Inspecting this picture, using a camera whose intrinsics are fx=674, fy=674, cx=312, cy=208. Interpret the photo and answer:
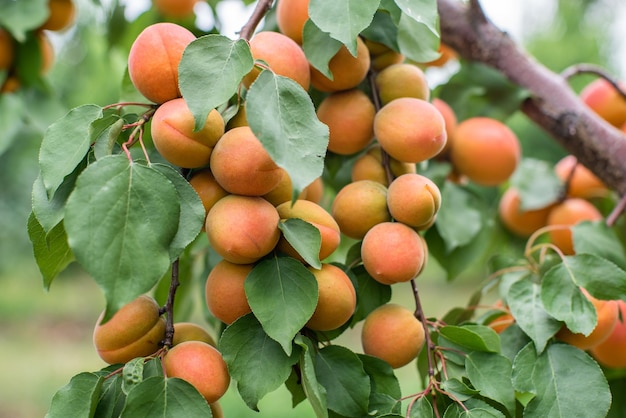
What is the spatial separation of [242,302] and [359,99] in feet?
0.64

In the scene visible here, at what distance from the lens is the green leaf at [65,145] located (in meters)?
0.41

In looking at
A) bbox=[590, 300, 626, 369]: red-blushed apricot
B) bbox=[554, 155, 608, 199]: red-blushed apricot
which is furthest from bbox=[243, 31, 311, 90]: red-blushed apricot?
bbox=[554, 155, 608, 199]: red-blushed apricot

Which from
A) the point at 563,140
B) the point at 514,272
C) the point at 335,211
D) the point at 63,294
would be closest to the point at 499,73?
the point at 563,140

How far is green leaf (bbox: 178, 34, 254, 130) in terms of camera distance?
39 centimetres

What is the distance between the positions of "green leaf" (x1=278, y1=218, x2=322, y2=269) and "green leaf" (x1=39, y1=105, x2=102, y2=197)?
0.43ft

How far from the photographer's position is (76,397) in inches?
16.4

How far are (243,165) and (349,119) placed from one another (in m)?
0.15

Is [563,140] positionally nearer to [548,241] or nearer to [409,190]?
[548,241]

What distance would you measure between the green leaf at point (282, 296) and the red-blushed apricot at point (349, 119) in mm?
141

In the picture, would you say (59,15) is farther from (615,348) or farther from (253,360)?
(615,348)

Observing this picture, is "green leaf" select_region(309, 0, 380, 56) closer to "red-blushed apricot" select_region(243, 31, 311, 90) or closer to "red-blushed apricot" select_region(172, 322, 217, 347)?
"red-blushed apricot" select_region(243, 31, 311, 90)

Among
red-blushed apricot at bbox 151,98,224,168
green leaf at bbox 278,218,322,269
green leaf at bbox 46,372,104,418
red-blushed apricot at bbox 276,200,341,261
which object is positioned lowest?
green leaf at bbox 46,372,104,418

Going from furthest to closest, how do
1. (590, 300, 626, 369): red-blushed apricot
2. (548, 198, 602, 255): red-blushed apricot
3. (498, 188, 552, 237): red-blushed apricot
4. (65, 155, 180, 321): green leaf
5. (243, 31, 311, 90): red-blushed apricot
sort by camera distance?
(498, 188, 552, 237): red-blushed apricot < (548, 198, 602, 255): red-blushed apricot < (590, 300, 626, 369): red-blushed apricot < (243, 31, 311, 90): red-blushed apricot < (65, 155, 180, 321): green leaf

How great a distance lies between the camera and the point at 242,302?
0.45m
